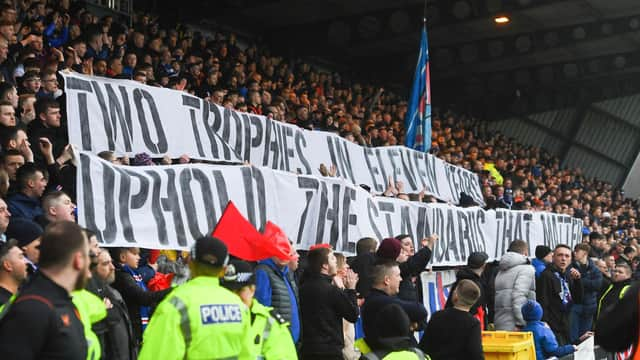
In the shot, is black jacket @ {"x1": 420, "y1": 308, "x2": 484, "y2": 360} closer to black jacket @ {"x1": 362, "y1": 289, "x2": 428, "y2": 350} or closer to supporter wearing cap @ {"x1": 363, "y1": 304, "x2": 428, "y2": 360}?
black jacket @ {"x1": 362, "y1": 289, "x2": 428, "y2": 350}

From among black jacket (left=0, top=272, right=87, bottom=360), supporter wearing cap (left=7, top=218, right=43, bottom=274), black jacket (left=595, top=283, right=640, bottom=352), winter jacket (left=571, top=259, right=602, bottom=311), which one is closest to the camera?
black jacket (left=0, top=272, right=87, bottom=360)

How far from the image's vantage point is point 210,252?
4727 millimetres

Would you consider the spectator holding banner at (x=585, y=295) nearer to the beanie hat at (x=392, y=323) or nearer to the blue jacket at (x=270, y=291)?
the blue jacket at (x=270, y=291)

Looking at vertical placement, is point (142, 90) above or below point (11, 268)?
above

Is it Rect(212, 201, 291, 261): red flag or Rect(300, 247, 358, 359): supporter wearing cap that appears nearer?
Rect(212, 201, 291, 261): red flag

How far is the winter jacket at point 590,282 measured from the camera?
13.4 m

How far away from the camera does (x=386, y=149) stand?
13219 mm

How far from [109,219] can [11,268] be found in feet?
7.74

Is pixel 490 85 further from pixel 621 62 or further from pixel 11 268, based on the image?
pixel 11 268

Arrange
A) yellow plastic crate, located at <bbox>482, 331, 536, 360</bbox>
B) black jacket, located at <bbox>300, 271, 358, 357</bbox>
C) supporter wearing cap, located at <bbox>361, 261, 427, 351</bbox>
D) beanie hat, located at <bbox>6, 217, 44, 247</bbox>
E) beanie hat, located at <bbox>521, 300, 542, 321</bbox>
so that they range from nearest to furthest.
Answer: beanie hat, located at <bbox>6, 217, 44, 247</bbox>
supporter wearing cap, located at <bbox>361, 261, 427, 351</bbox>
black jacket, located at <bbox>300, 271, 358, 357</bbox>
yellow plastic crate, located at <bbox>482, 331, 536, 360</bbox>
beanie hat, located at <bbox>521, 300, 542, 321</bbox>

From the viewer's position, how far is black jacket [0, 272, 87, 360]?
359cm

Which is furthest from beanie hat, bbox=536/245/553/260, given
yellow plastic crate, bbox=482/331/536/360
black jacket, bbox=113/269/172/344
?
black jacket, bbox=113/269/172/344

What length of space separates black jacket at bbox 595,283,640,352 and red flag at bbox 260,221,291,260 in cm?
341

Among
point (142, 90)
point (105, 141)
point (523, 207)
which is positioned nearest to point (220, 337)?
point (105, 141)
